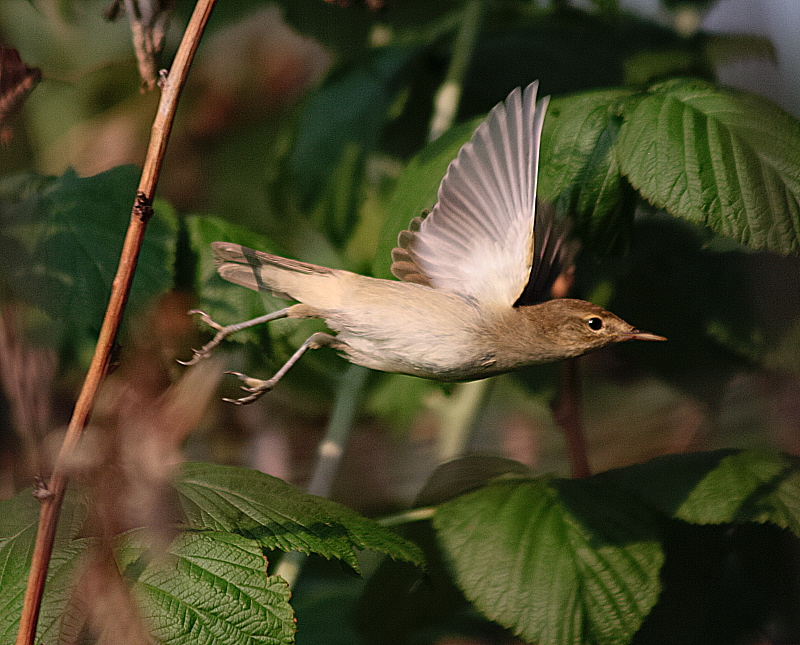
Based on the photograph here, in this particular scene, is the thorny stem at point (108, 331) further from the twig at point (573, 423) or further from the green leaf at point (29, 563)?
the twig at point (573, 423)

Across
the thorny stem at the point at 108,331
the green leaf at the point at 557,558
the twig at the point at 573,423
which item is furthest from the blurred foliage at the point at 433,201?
the thorny stem at the point at 108,331

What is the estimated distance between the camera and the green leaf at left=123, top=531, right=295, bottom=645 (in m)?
0.81

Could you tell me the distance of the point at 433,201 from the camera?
1061 mm

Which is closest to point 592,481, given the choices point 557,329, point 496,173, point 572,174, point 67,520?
point 557,329

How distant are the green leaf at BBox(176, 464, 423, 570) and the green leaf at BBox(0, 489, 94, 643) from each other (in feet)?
0.40

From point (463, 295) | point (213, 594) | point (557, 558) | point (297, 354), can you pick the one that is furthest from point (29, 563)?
point (557, 558)

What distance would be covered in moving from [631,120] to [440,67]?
67 centimetres

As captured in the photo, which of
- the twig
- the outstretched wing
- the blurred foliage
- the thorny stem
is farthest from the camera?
the twig

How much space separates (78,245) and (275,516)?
51 cm

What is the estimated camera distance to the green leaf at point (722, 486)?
1061mm

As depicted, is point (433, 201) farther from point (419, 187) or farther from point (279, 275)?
point (279, 275)

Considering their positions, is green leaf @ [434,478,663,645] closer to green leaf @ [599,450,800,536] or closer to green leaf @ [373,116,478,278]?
green leaf @ [599,450,800,536]

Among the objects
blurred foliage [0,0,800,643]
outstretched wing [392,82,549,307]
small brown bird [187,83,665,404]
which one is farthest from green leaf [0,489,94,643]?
outstretched wing [392,82,549,307]

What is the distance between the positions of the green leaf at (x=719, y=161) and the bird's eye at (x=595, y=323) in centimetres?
18
